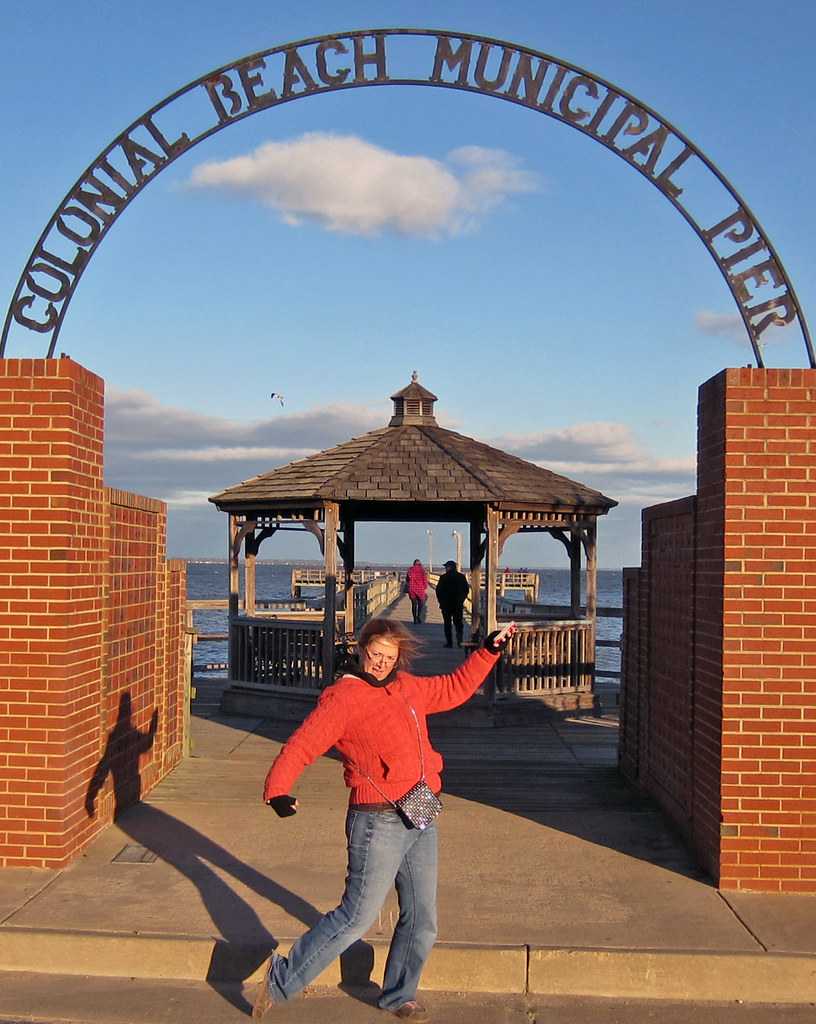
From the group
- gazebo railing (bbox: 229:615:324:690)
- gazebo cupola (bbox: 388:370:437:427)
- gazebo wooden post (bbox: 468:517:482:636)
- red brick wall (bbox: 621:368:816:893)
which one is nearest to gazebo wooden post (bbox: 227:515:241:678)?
A: gazebo railing (bbox: 229:615:324:690)

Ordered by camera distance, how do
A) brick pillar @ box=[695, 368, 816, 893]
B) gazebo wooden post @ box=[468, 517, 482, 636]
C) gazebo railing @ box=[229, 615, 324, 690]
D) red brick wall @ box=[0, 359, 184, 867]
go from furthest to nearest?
gazebo wooden post @ box=[468, 517, 482, 636]
gazebo railing @ box=[229, 615, 324, 690]
red brick wall @ box=[0, 359, 184, 867]
brick pillar @ box=[695, 368, 816, 893]

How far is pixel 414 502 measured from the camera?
13.3m

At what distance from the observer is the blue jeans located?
4137 millimetres

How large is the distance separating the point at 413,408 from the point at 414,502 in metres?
2.15

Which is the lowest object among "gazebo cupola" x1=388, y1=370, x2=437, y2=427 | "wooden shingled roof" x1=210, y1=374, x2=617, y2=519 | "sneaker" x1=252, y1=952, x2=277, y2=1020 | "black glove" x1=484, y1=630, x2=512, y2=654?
"sneaker" x1=252, y1=952, x2=277, y2=1020

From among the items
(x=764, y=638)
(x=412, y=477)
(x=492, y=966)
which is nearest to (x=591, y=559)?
(x=412, y=477)

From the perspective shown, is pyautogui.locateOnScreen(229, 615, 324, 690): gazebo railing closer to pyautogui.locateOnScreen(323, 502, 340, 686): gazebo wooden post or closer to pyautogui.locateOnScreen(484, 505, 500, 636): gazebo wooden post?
pyautogui.locateOnScreen(323, 502, 340, 686): gazebo wooden post

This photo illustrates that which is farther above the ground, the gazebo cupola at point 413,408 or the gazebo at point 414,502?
the gazebo cupola at point 413,408

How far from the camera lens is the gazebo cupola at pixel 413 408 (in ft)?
48.9

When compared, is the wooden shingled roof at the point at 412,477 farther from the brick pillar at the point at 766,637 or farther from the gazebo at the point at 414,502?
the brick pillar at the point at 766,637

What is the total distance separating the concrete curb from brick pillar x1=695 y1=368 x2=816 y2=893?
1.03 metres

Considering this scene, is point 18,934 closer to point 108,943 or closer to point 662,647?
point 108,943

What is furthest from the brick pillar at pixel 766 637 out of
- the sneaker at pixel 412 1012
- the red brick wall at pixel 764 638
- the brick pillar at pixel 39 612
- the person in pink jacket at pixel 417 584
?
the person in pink jacket at pixel 417 584

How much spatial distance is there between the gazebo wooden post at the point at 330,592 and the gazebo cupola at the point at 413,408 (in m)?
2.66
